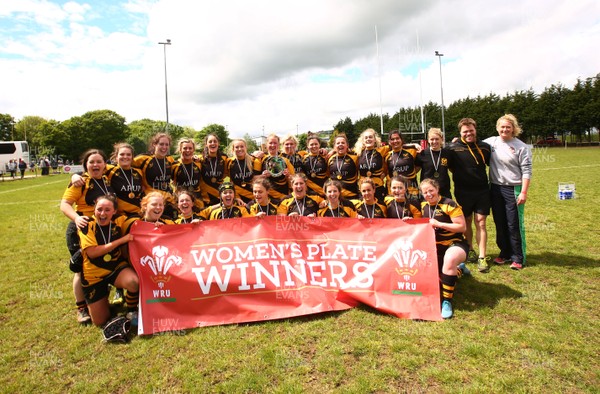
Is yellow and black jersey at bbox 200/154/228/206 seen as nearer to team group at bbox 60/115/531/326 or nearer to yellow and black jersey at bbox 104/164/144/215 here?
team group at bbox 60/115/531/326

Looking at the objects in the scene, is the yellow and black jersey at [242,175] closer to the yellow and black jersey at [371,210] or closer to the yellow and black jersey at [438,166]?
the yellow and black jersey at [371,210]

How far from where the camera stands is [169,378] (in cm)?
350

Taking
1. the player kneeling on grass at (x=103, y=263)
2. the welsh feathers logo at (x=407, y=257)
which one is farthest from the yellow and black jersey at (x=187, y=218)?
the welsh feathers logo at (x=407, y=257)

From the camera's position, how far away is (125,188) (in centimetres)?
536

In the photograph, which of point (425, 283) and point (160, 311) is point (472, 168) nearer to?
point (425, 283)

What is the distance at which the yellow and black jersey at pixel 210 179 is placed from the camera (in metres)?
6.47

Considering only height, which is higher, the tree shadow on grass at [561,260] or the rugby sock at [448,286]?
the rugby sock at [448,286]

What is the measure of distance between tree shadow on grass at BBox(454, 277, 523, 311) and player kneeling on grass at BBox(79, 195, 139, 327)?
181 inches

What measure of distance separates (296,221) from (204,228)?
4.46ft

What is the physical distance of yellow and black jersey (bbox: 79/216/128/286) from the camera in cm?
448

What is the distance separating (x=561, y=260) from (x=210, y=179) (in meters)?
6.78

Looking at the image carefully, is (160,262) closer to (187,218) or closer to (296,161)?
(187,218)

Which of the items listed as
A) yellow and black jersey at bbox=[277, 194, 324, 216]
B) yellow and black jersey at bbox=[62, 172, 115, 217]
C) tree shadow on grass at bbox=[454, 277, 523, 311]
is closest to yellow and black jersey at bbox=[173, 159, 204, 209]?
yellow and black jersey at bbox=[62, 172, 115, 217]

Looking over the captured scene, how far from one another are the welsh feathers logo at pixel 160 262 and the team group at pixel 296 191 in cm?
26
